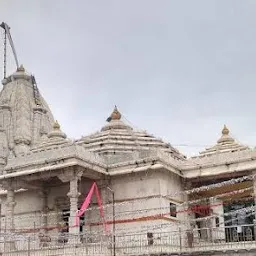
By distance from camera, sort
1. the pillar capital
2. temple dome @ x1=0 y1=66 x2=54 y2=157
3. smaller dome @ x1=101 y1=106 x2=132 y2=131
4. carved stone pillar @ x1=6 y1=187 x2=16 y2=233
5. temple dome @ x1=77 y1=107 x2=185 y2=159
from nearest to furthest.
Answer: the pillar capital, carved stone pillar @ x1=6 y1=187 x2=16 y2=233, temple dome @ x1=77 y1=107 x2=185 y2=159, smaller dome @ x1=101 y1=106 x2=132 y2=131, temple dome @ x1=0 y1=66 x2=54 y2=157

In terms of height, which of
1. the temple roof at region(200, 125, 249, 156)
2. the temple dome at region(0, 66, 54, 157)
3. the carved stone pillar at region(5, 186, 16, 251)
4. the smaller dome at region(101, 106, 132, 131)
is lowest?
the carved stone pillar at region(5, 186, 16, 251)

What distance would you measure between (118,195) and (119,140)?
3161 millimetres

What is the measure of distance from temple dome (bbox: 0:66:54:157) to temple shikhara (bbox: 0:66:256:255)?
10.7m

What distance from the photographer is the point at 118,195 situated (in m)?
22.2

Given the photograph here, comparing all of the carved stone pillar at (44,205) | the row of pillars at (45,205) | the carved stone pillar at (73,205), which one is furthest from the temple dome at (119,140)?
the carved stone pillar at (73,205)

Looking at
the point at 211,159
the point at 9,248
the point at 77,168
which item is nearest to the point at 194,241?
the point at 211,159

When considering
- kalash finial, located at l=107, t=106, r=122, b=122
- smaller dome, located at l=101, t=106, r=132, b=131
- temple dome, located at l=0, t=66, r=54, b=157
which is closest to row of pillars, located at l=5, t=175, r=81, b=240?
smaller dome, located at l=101, t=106, r=132, b=131

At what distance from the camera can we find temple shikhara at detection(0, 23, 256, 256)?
20.2 meters

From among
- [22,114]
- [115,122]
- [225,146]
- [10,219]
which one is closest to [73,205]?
[10,219]

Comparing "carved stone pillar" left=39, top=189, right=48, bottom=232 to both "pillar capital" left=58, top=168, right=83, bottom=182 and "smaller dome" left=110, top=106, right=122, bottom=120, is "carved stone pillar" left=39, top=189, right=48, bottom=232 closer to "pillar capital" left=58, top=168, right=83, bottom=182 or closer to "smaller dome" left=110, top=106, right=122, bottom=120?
"pillar capital" left=58, top=168, right=83, bottom=182

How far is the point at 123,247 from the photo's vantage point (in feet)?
63.5

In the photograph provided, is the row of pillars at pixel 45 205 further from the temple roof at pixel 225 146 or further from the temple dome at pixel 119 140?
the temple roof at pixel 225 146

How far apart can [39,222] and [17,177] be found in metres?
2.53

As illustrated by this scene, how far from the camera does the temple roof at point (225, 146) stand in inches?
961
